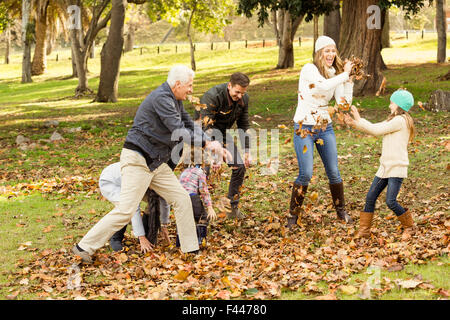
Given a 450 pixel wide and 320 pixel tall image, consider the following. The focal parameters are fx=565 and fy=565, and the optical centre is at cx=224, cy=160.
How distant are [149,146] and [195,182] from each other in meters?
0.99

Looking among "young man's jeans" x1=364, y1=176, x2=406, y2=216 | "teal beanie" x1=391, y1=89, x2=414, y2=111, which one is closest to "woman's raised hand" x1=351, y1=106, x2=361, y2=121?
"teal beanie" x1=391, y1=89, x2=414, y2=111

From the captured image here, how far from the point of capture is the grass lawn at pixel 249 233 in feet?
18.3

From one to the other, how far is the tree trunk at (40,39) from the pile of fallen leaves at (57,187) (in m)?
28.4

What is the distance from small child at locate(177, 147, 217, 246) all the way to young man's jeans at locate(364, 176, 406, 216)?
198 cm

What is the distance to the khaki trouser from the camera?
6.39 meters

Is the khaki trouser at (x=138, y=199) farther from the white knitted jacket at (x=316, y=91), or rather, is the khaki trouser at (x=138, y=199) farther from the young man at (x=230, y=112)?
the white knitted jacket at (x=316, y=91)

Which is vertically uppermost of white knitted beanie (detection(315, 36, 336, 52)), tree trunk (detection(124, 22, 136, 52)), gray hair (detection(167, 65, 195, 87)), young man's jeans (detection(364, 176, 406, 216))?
tree trunk (detection(124, 22, 136, 52))

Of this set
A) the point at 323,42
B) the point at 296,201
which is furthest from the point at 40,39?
the point at 323,42

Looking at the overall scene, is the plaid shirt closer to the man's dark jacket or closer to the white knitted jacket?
the man's dark jacket

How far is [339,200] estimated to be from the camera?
7938 millimetres

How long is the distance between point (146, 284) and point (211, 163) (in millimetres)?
2094

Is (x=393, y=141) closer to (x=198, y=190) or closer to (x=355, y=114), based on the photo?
(x=355, y=114)

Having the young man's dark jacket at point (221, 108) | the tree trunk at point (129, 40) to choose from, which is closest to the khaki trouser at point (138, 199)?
the young man's dark jacket at point (221, 108)
